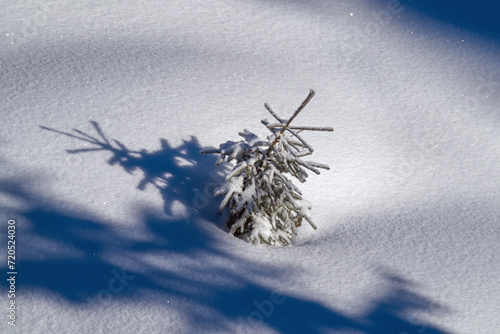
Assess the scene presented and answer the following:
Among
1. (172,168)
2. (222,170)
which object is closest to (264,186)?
(222,170)

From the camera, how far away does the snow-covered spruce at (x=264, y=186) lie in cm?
313

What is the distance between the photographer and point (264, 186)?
3275 millimetres

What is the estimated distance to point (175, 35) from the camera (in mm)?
5742

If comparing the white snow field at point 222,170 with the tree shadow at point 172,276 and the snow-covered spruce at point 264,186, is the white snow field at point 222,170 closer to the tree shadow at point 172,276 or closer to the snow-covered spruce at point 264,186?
the tree shadow at point 172,276

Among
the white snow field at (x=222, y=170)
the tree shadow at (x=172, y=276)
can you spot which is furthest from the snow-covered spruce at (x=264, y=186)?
the tree shadow at (x=172, y=276)

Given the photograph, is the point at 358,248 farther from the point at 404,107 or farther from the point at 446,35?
the point at 446,35

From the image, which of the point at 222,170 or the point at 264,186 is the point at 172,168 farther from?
the point at 264,186

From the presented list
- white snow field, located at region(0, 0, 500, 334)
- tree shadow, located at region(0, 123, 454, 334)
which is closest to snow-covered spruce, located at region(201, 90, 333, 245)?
white snow field, located at region(0, 0, 500, 334)

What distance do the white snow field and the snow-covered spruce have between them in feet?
0.63

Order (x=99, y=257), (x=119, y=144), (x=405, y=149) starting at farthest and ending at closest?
1. (x=405, y=149)
2. (x=119, y=144)
3. (x=99, y=257)

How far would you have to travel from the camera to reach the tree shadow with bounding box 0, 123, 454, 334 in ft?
8.21

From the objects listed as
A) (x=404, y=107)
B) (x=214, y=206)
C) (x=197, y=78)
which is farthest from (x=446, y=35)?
(x=214, y=206)

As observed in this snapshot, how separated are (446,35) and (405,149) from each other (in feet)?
10.3

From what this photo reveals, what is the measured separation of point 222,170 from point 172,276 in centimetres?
144
